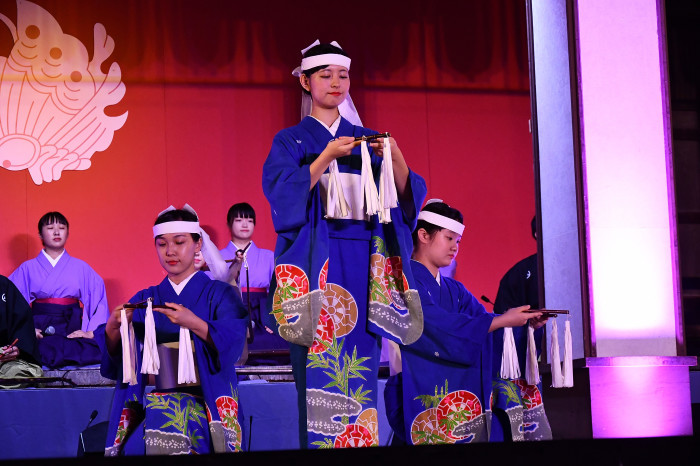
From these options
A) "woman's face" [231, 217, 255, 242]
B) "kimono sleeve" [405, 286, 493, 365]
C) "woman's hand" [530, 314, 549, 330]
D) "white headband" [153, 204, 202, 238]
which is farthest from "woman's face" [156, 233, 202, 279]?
"woman's face" [231, 217, 255, 242]

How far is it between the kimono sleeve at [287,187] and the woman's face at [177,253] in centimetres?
80

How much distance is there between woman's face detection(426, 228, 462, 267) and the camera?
421cm

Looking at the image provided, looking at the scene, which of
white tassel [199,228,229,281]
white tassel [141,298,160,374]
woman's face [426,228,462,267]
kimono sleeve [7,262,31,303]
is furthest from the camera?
kimono sleeve [7,262,31,303]

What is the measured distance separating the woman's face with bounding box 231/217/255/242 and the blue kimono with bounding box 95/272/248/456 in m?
3.77

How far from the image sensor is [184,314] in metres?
3.48

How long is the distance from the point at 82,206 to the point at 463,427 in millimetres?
5413

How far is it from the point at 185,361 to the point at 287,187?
0.85 meters

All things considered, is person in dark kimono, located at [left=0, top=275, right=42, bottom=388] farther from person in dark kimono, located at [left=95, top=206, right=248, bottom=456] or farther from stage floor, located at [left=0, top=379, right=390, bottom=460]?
person in dark kimono, located at [left=95, top=206, right=248, bottom=456]

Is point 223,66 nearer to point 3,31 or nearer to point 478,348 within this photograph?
point 3,31

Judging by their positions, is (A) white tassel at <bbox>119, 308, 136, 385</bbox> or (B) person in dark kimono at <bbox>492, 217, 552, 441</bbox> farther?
(B) person in dark kimono at <bbox>492, 217, 552, 441</bbox>

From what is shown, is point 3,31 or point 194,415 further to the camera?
point 3,31

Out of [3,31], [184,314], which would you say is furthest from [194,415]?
[3,31]

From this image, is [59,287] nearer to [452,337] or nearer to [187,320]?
[187,320]

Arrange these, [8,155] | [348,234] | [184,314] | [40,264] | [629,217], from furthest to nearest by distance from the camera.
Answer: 1. [8,155]
2. [40,264]
3. [629,217]
4. [184,314]
5. [348,234]
